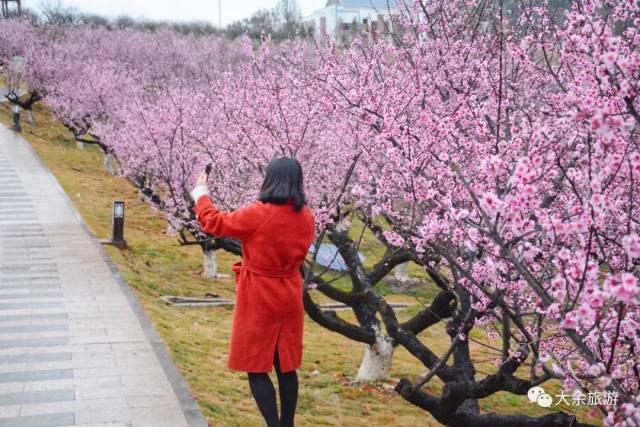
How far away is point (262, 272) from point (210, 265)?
12416 millimetres

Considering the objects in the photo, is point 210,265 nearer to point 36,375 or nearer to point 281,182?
point 36,375

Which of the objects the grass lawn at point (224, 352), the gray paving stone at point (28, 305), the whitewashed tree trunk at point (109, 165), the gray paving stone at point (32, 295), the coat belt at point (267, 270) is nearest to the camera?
the coat belt at point (267, 270)

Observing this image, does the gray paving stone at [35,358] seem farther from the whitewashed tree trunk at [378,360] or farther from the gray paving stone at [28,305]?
the whitewashed tree trunk at [378,360]

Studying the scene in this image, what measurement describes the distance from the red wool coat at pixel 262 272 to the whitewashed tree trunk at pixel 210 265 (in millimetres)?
12211

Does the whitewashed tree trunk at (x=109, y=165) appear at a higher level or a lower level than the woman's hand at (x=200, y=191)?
lower

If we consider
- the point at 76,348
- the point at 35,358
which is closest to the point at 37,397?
the point at 35,358

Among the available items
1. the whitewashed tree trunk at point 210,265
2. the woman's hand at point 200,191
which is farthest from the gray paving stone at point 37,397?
the whitewashed tree trunk at point 210,265

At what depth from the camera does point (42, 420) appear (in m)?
5.92

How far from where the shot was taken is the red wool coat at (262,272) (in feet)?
14.7

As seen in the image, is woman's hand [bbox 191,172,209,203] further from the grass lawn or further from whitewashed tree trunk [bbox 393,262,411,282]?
whitewashed tree trunk [bbox 393,262,411,282]

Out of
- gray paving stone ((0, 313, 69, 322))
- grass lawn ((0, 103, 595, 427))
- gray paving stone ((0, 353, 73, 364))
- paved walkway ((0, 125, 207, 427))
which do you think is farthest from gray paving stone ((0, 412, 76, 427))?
gray paving stone ((0, 313, 69, 322))

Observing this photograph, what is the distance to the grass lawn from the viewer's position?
7.79m

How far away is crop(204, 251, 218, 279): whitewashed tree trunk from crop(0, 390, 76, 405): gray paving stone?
1005 centimetres

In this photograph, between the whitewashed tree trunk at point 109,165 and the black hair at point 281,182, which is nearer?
the black hair at point 281,182
